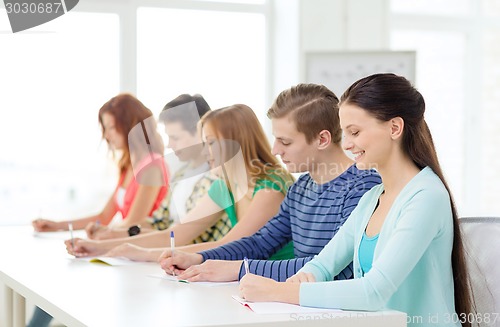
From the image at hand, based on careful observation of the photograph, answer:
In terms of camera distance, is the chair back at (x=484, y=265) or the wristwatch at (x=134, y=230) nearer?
the chair back at (x=484, y=265)

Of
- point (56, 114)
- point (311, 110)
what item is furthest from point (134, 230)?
point (56, 114)

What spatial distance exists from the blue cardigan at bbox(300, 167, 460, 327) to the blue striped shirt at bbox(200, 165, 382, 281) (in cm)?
26

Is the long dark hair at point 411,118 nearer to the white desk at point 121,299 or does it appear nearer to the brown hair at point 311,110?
the white desk at point 121,299

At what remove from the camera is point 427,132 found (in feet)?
6.23

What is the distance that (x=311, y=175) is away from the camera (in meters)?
2.38


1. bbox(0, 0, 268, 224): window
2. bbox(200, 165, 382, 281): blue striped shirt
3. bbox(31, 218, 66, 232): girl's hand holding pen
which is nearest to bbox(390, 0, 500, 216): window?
bbox(0, 0, 268, 224): window

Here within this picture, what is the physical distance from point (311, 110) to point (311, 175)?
0.19m

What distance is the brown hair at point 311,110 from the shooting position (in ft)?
7.66

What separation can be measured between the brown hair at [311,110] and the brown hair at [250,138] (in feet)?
1.08

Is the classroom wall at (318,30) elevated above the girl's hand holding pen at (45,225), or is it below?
above

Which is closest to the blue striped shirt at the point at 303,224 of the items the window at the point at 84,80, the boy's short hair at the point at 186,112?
the boy's short hair at the point at 186,112

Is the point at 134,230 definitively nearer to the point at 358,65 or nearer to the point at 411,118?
the point at 411,118

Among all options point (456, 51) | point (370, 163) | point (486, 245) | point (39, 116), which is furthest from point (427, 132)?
point (456, 51)

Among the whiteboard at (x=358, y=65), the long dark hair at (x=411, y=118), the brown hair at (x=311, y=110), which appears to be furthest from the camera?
the whiteboard at (x=358, y=65)
